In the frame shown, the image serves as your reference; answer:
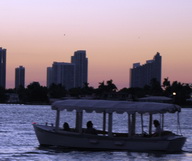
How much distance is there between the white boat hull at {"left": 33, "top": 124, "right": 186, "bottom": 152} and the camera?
33750mm

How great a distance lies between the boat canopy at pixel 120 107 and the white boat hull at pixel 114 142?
1397 millimetres

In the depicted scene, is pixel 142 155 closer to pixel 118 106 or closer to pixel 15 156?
pixel 118 106

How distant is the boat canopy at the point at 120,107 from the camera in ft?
111

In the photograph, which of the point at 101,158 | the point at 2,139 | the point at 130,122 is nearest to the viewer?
the point at 101,158

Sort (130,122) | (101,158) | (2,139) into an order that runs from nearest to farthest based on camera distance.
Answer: (101,158), (130,122), (2,139)

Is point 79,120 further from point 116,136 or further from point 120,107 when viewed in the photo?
point 120,107

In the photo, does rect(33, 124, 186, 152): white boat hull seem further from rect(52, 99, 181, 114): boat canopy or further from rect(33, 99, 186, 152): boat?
rect(52, 99, 181, 114): boat canopy

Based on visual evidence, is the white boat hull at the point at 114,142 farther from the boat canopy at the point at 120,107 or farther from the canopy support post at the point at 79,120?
the boat canopy at the point at 120,107

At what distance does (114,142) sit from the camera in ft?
112

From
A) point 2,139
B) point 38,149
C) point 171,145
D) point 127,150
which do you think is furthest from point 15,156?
point 2,139

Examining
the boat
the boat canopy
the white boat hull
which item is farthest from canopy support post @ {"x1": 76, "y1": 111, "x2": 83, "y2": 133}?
the boat canopy

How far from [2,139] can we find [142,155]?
14492 mm

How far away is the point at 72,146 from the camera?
1375 inches

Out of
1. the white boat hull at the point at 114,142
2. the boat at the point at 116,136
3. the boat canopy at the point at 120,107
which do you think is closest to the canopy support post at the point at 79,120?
the boat at the point at 116,136
